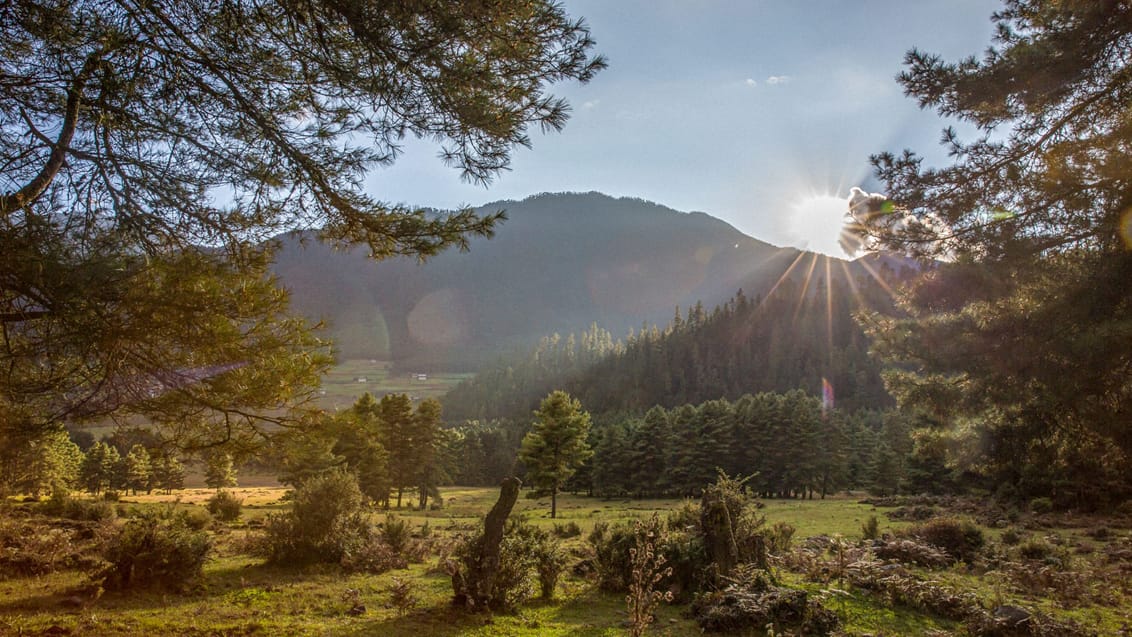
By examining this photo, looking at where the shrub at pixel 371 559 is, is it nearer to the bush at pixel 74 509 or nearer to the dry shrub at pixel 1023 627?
the bush at pixel 74 509

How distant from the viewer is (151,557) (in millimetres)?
8914

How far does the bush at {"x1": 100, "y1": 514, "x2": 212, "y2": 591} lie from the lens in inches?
345

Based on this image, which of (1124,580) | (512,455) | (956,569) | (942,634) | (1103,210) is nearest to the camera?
(942,634)

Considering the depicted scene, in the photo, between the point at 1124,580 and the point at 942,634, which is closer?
→ the point at 942,634

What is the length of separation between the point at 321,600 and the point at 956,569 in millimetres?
13020

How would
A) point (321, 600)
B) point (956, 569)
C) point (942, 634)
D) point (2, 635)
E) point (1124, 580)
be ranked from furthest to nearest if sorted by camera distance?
point (956, 569) → point (1124, 580) → point (321, 600) → point (942, 634) → point (2, 635)

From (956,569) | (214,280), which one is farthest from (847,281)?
(214,280)

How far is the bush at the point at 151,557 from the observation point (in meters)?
8.77

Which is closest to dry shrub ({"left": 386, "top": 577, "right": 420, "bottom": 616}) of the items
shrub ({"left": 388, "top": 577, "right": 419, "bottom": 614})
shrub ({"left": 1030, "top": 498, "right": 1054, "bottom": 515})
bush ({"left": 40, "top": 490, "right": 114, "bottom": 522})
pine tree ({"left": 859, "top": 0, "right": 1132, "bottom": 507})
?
shrub ({"left": 388, "top": 577, "right": 419, "bottom": 614})

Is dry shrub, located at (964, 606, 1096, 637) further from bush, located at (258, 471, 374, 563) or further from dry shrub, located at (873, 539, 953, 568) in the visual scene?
bush, located at (258, 471, 374, 563)

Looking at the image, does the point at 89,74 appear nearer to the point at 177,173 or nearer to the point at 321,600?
the point at 177,173

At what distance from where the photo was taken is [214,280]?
18.9 ft

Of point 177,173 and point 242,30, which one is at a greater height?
point 242,30

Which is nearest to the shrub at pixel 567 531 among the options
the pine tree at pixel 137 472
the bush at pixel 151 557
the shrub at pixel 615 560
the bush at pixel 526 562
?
the shrub at pixel 615 560
